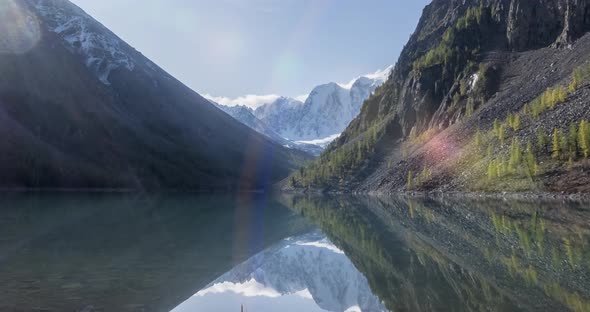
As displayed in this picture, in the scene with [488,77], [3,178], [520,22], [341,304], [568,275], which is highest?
[520,22]

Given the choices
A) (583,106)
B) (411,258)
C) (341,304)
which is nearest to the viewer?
(341,304)

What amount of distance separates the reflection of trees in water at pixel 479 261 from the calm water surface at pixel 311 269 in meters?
0.07

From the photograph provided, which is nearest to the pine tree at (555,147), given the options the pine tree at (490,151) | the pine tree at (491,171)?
the pine tree at (491,171)

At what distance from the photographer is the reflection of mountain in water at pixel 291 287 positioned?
20.9 meters

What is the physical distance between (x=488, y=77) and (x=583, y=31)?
28.3m

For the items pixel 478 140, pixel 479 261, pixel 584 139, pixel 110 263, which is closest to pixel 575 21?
pixel 478 140

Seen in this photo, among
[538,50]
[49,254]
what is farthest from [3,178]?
[538,50]

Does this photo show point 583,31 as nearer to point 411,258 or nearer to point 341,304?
point 411,258

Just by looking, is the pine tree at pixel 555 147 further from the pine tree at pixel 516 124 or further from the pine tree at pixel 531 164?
the pine tree at pixel 516 124

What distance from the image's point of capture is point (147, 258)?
30.0m

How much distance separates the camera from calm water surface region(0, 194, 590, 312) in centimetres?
1872

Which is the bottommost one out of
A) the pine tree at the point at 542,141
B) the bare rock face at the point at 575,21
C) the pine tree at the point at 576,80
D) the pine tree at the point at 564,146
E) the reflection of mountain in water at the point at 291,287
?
the reflection of mountain in water at the point at 291,287

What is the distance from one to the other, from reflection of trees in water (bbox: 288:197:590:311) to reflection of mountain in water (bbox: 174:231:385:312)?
124 cm

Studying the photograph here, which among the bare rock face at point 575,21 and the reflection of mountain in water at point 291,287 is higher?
the bare rock face at point 575,21
